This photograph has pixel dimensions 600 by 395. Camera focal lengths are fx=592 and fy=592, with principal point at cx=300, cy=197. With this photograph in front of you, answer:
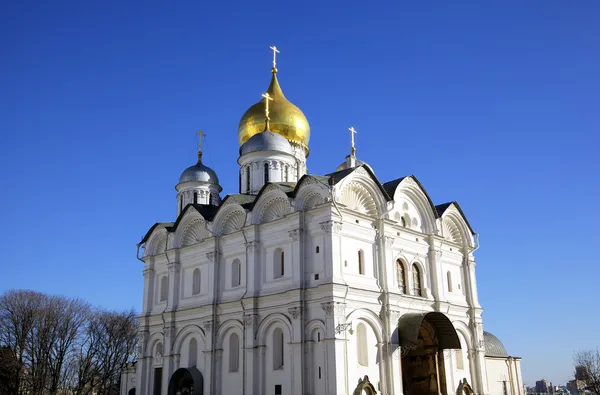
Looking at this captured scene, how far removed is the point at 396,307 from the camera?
76.0 feet

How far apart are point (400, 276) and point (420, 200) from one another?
3857 mm

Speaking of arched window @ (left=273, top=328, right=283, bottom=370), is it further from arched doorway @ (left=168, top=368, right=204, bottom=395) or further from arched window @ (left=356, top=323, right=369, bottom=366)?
arched doorway @ (left=168, top=368, right=204, bottom=395)

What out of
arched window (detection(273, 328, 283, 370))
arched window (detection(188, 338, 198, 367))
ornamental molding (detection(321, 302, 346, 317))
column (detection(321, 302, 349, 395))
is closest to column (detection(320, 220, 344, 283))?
ornamental molding (detection(321, 302, 346, 317))

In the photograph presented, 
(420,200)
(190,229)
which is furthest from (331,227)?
(190,229)

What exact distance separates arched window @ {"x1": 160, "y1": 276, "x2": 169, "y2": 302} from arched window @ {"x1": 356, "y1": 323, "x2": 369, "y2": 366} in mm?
11171

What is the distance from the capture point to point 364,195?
79.2 feet

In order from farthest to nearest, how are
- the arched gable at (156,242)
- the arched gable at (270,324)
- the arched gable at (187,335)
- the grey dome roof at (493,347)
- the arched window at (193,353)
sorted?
the grey dome roof at (493,347) < the arched gable at (156,242) < the arched window at (193,353) < the arched gable at (187,335) < the arched gable at (270,324)

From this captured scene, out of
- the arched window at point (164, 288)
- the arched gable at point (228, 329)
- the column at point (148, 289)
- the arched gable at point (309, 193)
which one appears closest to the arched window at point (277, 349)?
the arched gable at point (228, 329)

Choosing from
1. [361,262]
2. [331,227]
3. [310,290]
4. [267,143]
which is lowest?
[310,290]

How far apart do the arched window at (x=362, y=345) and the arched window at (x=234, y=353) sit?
5.39m

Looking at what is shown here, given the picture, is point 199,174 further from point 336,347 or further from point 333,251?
point 336,347

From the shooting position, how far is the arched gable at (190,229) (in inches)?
1099

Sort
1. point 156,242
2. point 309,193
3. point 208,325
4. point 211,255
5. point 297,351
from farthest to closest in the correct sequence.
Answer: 1. point 156,242
2. point 211,255
3. point 208,325
4. point 309,193
5. point 297,351

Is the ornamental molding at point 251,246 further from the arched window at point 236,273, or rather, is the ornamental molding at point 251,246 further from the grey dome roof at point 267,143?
the grey dome roof at point 267,143
